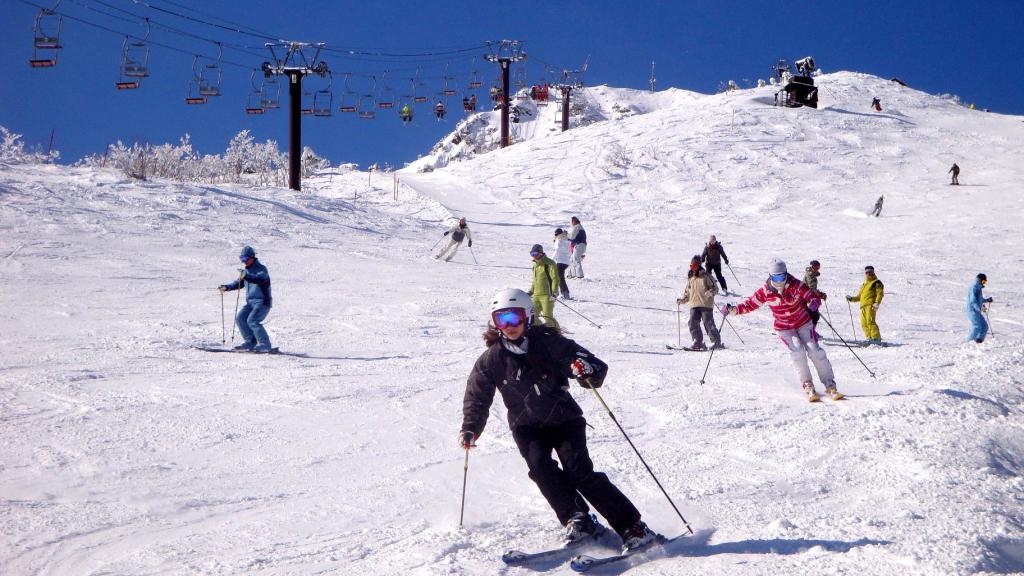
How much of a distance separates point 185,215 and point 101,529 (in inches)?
830

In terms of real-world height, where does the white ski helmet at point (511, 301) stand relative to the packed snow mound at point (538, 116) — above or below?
below

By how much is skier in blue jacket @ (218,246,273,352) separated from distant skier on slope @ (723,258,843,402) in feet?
23.3

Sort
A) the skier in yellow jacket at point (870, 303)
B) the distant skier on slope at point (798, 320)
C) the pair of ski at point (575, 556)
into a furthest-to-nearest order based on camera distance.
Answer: the skier in yellow jacket at point (870, 303), the distant skier on slope at point (798, 320), the pair of ski at point (575, 556)

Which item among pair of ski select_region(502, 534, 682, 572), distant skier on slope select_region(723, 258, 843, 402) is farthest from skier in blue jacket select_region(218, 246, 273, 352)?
pair of ski select_region(502, 534, 682, 572)

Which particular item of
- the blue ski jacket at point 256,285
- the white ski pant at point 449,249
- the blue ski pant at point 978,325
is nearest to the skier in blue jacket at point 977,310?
the blue ski pant at point 978,325

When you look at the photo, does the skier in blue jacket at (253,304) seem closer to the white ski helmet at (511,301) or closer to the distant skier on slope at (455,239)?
the white ski helmet at (511,301)

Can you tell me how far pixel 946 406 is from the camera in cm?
760

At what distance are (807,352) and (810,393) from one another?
479mm

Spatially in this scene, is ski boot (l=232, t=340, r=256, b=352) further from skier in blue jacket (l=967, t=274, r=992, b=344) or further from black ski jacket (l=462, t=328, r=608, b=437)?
skier in blue jacket (l=967, t=274, r=992, b=344)

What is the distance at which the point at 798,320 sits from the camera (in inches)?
344

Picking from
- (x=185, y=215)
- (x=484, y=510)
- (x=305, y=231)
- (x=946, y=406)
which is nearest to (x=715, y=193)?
(x=305, y=231)

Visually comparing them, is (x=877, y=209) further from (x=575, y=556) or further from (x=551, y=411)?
(x=575, y=556)

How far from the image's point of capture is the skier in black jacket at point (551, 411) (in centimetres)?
461

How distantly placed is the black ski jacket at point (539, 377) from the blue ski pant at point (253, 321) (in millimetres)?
7823
